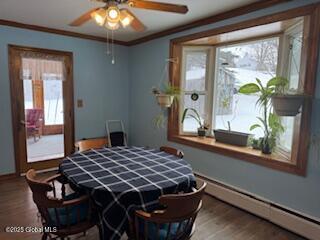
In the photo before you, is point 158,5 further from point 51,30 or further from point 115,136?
point 115,136

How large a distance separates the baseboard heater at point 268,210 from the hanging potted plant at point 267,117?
58cm

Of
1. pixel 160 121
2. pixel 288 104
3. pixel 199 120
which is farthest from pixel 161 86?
pixel 288 104

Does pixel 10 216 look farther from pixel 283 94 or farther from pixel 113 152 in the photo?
pixel 283 94

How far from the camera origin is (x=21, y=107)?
3.46 metres

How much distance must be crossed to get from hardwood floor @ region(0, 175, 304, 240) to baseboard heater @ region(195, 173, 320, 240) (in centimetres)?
6

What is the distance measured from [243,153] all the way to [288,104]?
0.84 m

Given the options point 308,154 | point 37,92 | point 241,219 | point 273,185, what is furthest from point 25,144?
point 308,154

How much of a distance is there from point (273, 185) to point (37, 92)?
3541 mm

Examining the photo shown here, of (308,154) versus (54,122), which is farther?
(54,122)

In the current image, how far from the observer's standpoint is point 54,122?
3826 mm

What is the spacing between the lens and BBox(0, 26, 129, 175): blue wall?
10.9 feet

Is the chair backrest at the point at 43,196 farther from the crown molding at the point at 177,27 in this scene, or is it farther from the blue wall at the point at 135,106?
the crown molding at the point at 177,27

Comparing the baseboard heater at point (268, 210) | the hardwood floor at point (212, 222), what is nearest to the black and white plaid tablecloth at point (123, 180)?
the hardwood floor at point (212, 222)

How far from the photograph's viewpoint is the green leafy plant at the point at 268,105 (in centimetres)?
227
